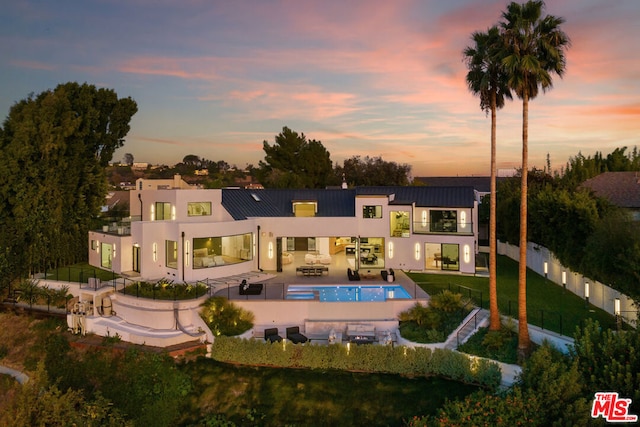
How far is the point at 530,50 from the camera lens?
14875 millimetres

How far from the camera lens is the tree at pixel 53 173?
97.1 feet

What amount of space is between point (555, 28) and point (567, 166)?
1951 inches

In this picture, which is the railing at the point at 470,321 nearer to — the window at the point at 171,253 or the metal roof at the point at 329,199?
the metal roof at the point at 329,199

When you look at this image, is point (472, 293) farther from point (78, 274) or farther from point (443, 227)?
point (78, 274)

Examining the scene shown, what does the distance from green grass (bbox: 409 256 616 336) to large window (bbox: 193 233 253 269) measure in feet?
35.1

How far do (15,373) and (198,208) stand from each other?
492 inches

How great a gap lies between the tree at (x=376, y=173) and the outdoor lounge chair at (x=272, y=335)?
39.5 meters

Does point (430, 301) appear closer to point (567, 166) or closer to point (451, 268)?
point (451, 268)

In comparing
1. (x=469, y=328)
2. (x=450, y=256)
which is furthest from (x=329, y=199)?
(x=469, y=328)

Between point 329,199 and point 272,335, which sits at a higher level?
point 329,199

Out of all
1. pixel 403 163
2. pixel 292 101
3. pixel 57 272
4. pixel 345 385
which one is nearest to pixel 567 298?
pixel 345 385

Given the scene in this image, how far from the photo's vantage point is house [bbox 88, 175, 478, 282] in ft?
82.7

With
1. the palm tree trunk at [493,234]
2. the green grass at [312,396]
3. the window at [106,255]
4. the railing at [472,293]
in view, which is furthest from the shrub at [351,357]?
the window at [106,255]

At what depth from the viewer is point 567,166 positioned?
57.2 metres
